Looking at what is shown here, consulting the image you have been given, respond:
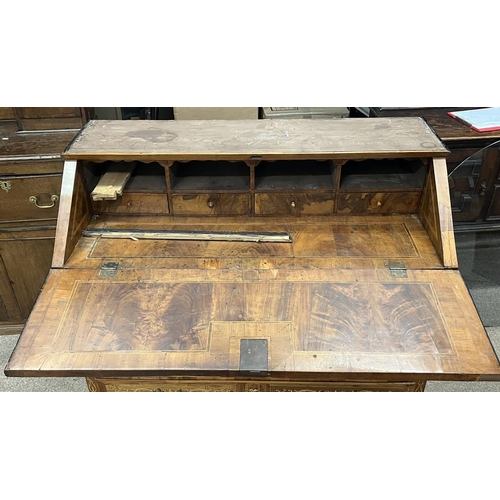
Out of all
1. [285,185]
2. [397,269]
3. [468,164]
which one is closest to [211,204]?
[285,185]

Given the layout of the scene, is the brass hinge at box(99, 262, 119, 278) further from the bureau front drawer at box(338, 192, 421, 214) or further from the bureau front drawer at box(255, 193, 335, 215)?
the bureau front drawer at box(338, 192, 421, 214)

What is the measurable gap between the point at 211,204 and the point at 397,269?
0.81 m

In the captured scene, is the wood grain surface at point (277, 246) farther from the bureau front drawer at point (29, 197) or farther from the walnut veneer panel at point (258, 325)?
the bureau front drawer at point (29, 197)

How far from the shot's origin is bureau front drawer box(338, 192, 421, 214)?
2045 mm

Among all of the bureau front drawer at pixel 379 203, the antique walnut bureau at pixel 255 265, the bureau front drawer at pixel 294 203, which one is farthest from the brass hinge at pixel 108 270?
the bureau front drawer at pixel 379 203

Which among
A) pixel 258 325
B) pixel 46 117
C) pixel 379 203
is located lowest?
pixel 258 325

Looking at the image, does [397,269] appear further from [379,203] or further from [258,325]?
[258,325]

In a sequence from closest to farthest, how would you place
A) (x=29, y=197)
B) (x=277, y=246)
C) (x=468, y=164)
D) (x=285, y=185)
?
1. (x=277, y=246)
2. (x=285, y=185)
3. (x=29, y=197)
4. (x=468, y=164)

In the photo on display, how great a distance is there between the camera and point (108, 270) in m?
1.79

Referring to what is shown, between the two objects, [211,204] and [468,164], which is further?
[468,164]

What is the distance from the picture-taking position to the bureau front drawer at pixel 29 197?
2.31 metres

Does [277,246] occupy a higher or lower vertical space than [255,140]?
lower

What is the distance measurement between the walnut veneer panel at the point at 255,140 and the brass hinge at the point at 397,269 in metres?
0.43
